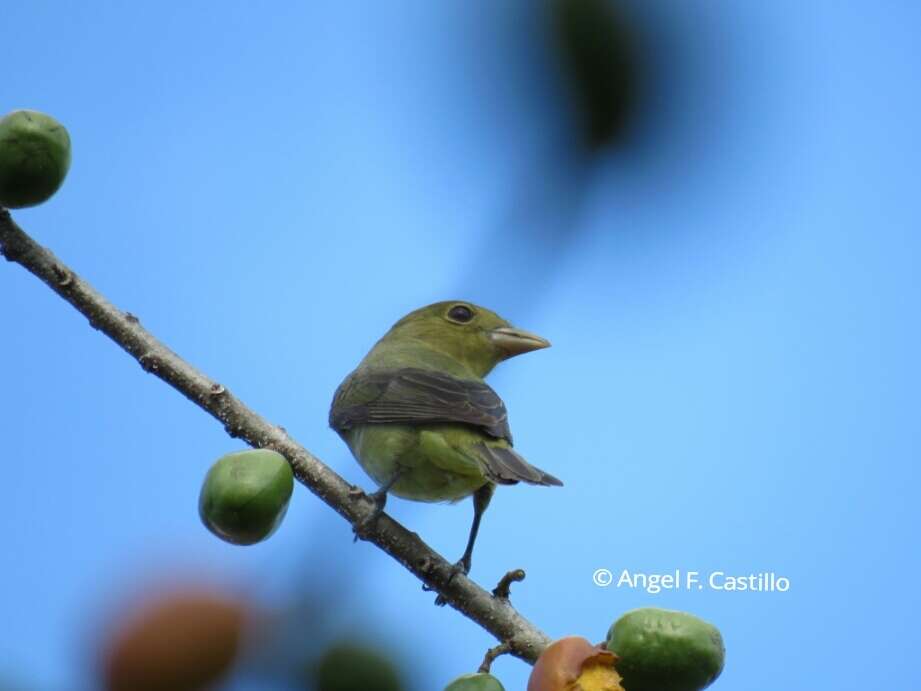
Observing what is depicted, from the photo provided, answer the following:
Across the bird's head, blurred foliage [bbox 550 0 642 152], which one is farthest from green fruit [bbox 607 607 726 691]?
the bird's head

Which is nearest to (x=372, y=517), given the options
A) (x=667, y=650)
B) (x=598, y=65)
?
(x=667, y=650)

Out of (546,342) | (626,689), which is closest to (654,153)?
(626,689)

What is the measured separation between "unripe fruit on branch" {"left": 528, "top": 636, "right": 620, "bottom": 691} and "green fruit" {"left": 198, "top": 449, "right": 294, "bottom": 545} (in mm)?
938

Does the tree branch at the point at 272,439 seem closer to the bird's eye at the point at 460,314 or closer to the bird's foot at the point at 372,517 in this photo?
the bird's foot at the point at 372,517

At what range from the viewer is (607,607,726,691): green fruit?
229 centimetres

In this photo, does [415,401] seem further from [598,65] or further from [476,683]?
[598,65]

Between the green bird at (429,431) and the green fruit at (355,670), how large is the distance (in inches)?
88.3

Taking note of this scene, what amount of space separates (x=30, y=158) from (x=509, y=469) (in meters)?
1.88

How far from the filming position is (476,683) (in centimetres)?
234

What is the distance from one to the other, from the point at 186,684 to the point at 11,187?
7.54 ft

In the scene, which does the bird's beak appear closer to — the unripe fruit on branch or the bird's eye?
the bird's eye

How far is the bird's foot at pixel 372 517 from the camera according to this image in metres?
2.94

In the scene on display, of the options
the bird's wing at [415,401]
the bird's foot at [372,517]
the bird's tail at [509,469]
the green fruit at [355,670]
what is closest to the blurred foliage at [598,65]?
the green fruit at [355,670]

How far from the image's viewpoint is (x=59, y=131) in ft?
9.64
